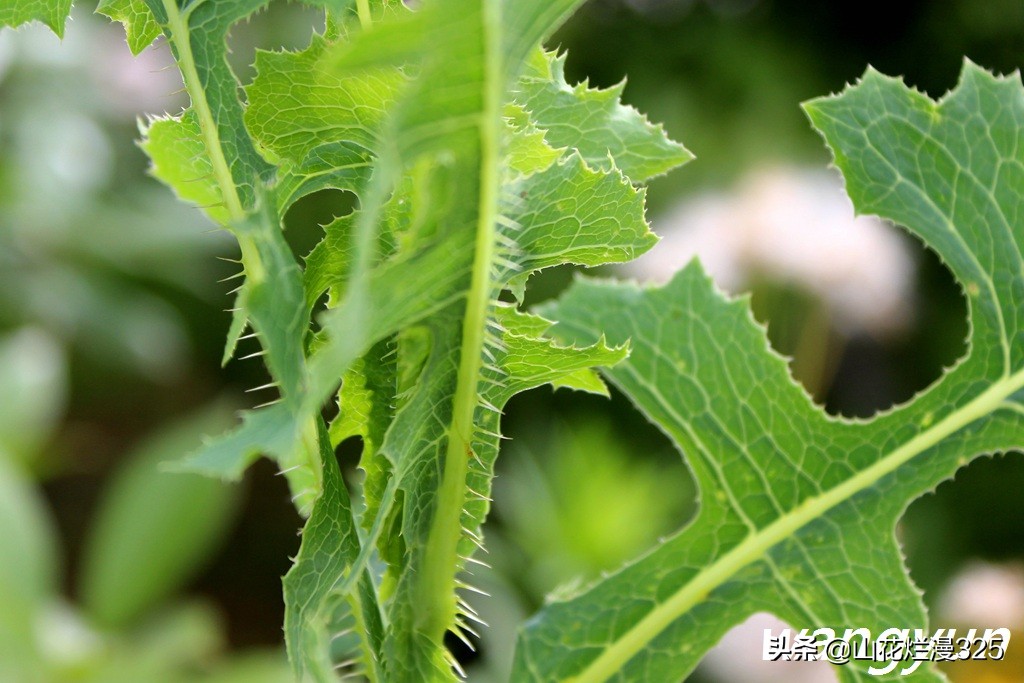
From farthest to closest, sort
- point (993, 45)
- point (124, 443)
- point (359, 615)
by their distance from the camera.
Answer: point (124, 443) < point (993, 45) < point (359, 615)

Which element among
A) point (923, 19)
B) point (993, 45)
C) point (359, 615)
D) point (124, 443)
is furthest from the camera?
point (124, 443)

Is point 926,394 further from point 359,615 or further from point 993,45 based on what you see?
point 993,45

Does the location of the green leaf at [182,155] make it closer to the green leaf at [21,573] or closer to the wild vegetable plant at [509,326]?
the wild vegetable plant at [509,326]

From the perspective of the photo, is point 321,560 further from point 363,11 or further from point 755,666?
point 755,666

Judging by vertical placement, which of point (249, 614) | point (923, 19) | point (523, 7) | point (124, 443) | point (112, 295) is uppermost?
point (923, 19)

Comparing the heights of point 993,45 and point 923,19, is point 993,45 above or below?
below

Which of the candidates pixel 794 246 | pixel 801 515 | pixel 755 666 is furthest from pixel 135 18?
pixel 794 246

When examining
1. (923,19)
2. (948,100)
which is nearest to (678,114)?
(923,19)
